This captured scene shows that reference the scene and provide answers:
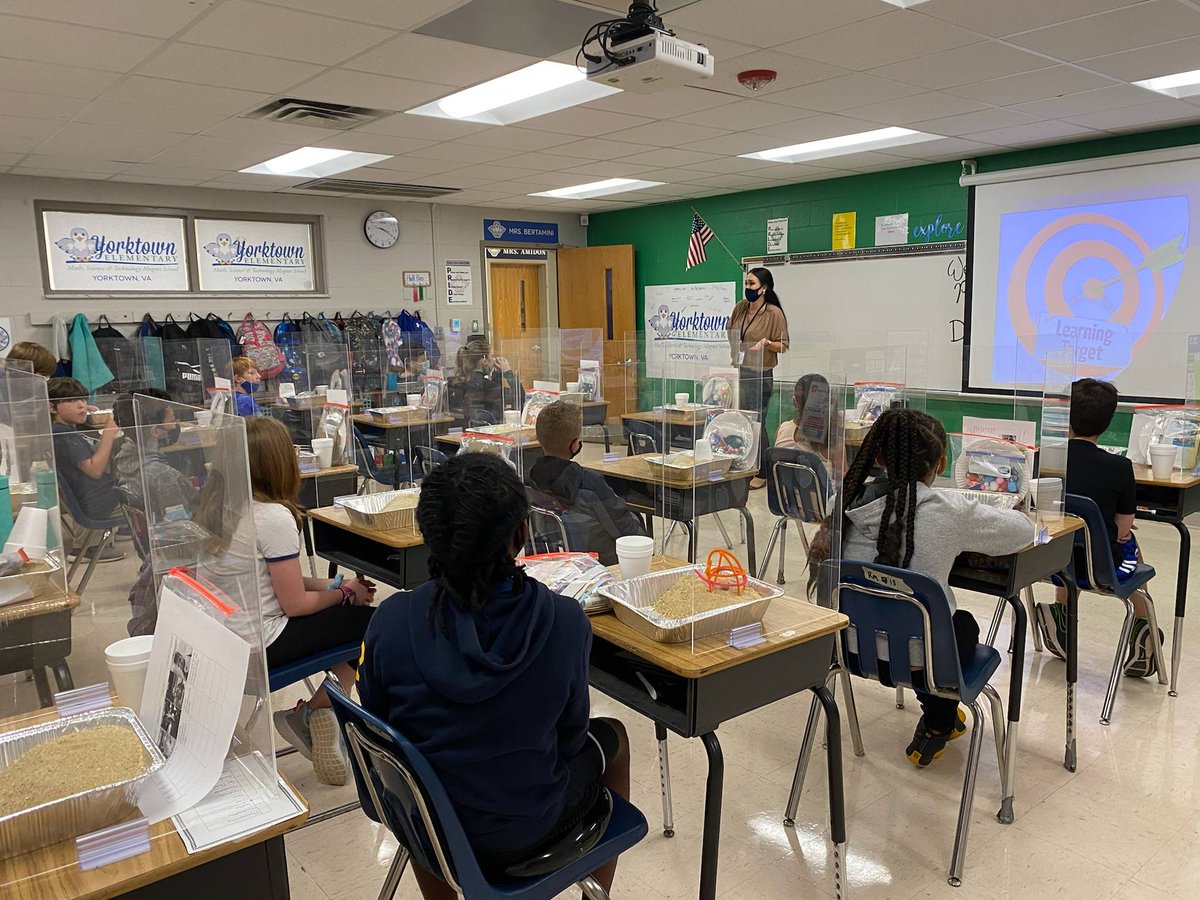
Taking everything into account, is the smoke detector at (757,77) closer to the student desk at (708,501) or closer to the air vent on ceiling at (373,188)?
the student desk at (708,501)

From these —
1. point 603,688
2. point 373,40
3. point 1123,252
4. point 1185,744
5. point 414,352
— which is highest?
point 373,40

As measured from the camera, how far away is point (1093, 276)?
6082 millimetres

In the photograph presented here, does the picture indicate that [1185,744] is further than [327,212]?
No

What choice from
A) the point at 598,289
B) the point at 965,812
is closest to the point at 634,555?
the point at 965,812

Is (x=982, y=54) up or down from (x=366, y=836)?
up

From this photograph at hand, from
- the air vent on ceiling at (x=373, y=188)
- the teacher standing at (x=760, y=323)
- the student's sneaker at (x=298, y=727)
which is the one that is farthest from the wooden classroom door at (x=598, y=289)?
the student's sneaker at (x=298, y=727)

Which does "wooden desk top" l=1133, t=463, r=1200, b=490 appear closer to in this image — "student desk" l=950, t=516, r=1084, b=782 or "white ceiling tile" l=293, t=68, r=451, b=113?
"student desk" l=950, t=516, r=1084, b=782

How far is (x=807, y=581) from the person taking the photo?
7.55ft

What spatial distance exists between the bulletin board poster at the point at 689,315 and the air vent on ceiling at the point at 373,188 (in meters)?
2.59

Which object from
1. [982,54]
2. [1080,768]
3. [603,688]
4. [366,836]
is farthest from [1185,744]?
[982,54]

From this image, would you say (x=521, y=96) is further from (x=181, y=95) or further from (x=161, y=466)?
(x=161, y=466)

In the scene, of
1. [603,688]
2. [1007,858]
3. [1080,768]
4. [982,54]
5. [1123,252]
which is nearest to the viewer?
[603,688]

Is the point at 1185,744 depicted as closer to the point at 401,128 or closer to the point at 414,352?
the point at 401,128

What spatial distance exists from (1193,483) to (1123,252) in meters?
3.25
